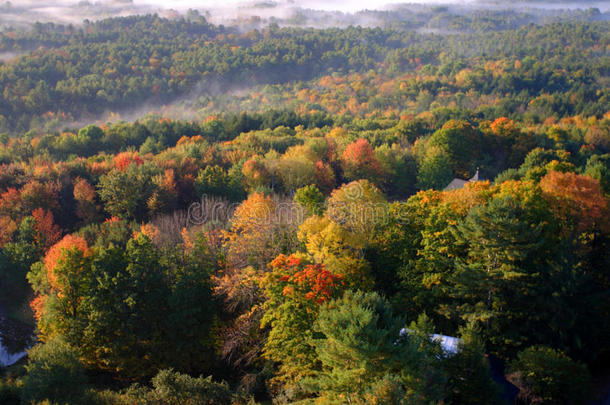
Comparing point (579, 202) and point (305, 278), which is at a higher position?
point (579, 202)

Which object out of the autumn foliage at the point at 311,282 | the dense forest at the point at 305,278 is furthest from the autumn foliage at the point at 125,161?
the autumn foliage at the point at 311,282

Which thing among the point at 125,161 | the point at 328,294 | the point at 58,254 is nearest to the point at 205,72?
the point at 125,161

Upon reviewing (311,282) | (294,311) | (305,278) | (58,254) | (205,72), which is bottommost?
(58,254)

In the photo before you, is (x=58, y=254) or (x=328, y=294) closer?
(x=328, y=294)

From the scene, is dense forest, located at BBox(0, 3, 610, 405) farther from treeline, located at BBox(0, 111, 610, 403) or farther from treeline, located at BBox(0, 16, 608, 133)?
treeline, located at BBox(0, 16, 608, 133)

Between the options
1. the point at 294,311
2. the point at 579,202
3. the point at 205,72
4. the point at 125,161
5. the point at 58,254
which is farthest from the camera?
the point at 205,72

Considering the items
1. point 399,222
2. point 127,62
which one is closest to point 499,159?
point 399,222

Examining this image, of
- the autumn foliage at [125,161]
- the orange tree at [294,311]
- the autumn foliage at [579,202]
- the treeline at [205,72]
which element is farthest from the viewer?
the treeline at [205,72]

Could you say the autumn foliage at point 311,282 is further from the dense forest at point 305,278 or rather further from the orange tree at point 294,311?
the dense forest at point 305,278

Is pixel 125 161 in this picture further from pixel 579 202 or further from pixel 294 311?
pixel 579 202

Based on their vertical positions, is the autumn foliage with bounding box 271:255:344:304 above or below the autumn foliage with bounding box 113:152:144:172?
above

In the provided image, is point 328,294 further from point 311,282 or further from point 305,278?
point 305,278

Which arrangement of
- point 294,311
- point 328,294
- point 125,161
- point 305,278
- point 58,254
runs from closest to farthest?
point 328,294 → point 294,311 → point 305,278 → point 58,254 → point 125,161

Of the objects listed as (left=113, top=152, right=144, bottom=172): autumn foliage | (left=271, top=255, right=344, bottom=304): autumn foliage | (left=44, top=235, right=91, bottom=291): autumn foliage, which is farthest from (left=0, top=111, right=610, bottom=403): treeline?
(left=113, top=152, right=144, bottom=172): autumn foliage
